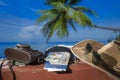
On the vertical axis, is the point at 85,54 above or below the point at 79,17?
above

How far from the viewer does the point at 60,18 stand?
14.2 m

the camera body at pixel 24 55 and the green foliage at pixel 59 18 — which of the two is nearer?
the camera body at pixel 24 55

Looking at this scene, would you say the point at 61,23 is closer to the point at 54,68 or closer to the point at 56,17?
the point at 56,17

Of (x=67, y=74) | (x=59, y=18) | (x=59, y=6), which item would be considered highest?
(x=67, y=74)

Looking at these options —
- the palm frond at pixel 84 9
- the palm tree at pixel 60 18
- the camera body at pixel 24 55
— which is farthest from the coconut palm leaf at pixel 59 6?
the camera body at pixel 24 55

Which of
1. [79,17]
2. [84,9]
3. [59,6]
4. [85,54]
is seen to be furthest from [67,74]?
[84,9]

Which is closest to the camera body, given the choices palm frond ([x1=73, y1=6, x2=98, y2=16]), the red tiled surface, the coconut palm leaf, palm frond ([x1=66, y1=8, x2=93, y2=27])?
the red tiled surface

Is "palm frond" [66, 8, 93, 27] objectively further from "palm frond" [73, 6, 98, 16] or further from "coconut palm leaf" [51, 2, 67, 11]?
"palm frond" [73, 6, 98, 16]

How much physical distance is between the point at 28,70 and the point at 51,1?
1411 cm

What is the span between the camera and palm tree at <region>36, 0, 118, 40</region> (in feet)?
45.6

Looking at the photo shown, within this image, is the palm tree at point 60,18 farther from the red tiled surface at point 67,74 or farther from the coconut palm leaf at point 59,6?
the red tiled surface at point 67,74

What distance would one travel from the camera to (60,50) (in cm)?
97

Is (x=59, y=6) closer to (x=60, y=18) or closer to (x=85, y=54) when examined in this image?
(x=60, y=18)

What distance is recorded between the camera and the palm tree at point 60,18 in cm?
1389
